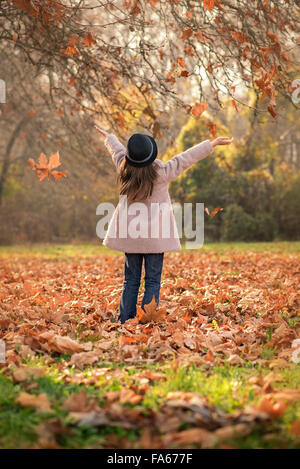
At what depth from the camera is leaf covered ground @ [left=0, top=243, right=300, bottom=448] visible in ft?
6.97

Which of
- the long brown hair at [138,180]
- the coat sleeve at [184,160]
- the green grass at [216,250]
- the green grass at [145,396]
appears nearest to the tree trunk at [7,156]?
the green grass at [216,250]

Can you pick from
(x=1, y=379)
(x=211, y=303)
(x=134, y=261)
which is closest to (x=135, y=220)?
(x=134, y=261)

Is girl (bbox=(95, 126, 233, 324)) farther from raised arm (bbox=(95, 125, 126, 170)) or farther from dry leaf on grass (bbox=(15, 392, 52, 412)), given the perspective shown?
dry leaf on grass (bbox=(15, 392, 52, 412))

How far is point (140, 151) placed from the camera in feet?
12.8

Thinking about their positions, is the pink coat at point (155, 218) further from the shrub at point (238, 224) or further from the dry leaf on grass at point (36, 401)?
the shrub at point (238, 224)

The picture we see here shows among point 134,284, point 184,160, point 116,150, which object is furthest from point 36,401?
point 116,150

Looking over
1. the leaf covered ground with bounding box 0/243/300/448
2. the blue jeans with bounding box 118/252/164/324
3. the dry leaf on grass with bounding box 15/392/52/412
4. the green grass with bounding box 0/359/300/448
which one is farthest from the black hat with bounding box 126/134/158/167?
the dry leaf on grass with bounding box 15/392/52/412

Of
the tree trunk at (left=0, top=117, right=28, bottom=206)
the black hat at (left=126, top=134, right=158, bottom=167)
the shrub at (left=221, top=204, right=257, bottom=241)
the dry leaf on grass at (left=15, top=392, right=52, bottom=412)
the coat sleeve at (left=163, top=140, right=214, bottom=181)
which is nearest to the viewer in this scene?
the dry leaf on grass at (left=15, top=392, right=52, bottom=412)

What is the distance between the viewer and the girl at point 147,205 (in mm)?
3973

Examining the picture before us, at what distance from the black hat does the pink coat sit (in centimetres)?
15

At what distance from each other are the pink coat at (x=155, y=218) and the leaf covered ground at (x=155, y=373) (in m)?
0.58

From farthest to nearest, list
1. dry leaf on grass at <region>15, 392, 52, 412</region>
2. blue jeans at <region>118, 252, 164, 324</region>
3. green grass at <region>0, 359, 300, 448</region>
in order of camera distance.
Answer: blue jeans at <region>118, 252, 164, 324</region> → dry leaf on grass at <region>15, 392, 52, 412</region> → green grass at <region>0, 359, 300, 448</region>

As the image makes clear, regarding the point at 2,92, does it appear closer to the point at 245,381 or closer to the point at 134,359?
the point at 134,359
